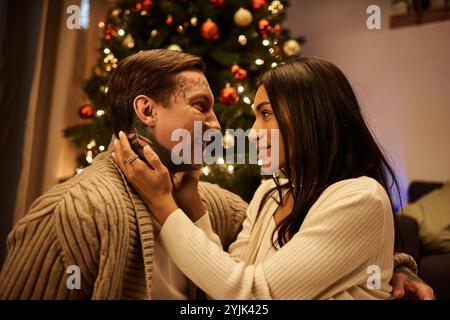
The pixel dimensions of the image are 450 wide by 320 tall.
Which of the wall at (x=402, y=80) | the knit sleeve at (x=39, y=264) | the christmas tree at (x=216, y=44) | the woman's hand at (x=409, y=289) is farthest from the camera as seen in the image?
the wall at (x=402, y=80)

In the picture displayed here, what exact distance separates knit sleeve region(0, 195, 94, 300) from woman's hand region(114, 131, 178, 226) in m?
0.16

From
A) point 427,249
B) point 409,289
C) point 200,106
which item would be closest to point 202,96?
point 200,106

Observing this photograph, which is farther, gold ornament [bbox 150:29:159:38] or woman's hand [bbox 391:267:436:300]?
gold ornament [bbox 150:29:159:38]

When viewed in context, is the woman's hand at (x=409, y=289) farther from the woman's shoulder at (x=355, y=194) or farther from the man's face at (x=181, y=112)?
the man's face at (x=181, y=112)

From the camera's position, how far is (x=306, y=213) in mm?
1019

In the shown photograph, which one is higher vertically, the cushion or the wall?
the wall

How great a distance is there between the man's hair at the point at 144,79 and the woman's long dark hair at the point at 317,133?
0.24 metres

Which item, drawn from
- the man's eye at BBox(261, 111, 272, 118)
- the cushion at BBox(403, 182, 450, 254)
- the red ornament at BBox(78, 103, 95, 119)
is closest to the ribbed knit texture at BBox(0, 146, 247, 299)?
the man's eye at BBox(261, 111, 272, 118)

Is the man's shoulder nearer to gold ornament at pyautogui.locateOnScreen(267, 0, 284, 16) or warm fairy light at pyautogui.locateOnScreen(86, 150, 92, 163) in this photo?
warm fairy light at pyautogui.locateOnScreen(86, 150, 92, 163)

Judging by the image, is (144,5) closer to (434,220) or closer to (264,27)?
(264,27)

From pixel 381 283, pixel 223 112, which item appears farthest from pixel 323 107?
pixel 223 112

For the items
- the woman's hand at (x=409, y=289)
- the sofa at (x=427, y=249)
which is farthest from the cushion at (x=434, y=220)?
the woman's hand at (x=409, y=289)

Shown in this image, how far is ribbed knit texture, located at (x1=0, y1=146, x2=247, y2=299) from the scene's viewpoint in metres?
0.82

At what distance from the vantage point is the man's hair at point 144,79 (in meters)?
1.04
